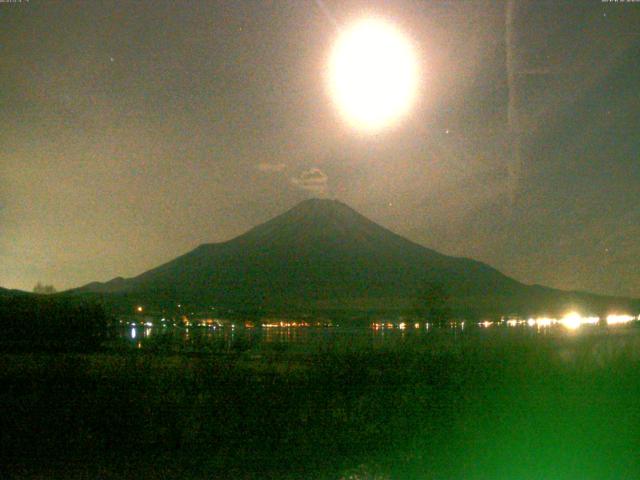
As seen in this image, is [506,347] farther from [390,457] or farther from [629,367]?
[390,457]

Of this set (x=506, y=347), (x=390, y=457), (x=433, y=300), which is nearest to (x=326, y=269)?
(x=433, y=300)

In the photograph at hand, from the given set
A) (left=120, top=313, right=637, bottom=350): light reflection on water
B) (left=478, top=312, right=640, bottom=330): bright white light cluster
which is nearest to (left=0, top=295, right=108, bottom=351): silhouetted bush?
(left=120, top=313, right=637, bottom=350): light reflection on water

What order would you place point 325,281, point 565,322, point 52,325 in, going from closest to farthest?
point 52,325 → point 565,322 → point 325,281

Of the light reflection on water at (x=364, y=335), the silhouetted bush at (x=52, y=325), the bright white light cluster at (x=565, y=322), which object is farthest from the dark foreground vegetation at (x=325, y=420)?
the bright white light cluster at (x=565, y=322)

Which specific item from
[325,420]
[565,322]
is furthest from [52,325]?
[565,322]

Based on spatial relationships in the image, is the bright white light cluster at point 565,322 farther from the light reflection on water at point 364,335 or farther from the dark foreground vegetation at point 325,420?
the dark foreground vegetation at point 325,420

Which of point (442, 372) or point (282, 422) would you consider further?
point (442, 372)

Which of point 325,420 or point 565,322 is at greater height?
point 565,322

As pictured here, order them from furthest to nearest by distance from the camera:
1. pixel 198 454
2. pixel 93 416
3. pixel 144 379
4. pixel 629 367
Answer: pixel 629 367 < pixel 144 379 < pixel 93 416 < pixel 198 454

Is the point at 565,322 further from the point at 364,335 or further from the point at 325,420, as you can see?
the point at 325,420
